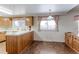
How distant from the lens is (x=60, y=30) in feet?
30.5

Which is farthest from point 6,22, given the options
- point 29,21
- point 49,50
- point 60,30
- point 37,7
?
point 49,50

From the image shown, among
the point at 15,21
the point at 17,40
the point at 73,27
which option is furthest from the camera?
the point at 15,21

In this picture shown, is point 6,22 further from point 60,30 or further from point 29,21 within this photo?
point 60,30

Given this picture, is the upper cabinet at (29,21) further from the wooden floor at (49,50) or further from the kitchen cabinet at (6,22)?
the wooden floor at (49,50)

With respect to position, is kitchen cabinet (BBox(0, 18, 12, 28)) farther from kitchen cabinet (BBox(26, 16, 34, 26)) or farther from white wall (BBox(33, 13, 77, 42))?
white wall (BBox(33, 13, 77, 42))

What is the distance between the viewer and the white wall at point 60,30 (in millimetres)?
9094

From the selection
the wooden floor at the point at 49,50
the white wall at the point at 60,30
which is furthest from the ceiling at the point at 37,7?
the white wall at the point at 60,30

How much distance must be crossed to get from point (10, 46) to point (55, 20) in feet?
16.3

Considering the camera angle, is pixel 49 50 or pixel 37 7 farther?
pixel 49 50

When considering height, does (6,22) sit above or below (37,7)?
below

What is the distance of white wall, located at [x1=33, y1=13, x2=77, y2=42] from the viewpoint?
29.8 feet
